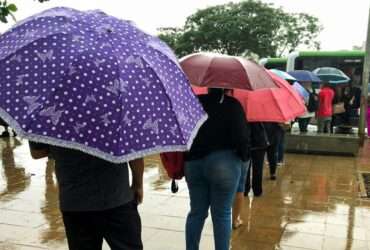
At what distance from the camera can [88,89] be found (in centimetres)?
209

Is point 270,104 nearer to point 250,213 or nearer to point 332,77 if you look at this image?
point 250,213

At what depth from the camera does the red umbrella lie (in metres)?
4.57

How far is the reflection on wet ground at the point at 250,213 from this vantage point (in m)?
4.86

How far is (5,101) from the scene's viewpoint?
207cm

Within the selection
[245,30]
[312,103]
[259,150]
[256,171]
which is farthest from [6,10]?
[245,30]

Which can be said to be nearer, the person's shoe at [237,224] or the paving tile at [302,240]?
the paving tile at [302,240]

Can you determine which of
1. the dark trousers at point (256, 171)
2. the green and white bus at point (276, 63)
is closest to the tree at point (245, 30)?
the green and white bus at point (276, 63)

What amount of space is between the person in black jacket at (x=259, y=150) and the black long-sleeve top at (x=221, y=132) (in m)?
1.60

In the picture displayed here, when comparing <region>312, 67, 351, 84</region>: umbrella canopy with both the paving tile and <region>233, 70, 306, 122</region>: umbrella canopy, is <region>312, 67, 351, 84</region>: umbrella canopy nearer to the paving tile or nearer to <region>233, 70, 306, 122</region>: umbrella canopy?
the paving tile

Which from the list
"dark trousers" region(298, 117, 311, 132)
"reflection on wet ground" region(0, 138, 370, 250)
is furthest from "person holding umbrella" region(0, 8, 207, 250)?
"dark trousers" region(298, 117, 311, 132)

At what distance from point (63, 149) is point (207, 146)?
1321 mm

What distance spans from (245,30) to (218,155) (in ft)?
124

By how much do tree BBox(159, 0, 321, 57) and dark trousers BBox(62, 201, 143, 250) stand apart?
37243 mm

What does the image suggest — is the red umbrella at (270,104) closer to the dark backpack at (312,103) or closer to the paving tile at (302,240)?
the paving tile at (302,240)
